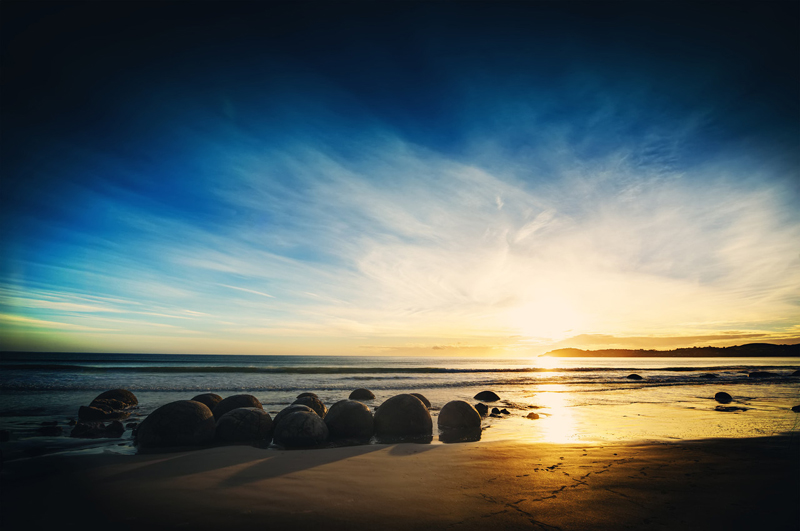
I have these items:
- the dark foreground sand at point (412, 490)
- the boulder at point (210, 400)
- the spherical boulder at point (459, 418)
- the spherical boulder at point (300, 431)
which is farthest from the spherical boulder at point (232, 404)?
the spherical boulder at point (459, 418)

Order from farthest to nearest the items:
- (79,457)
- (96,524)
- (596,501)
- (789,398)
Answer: (789,398), (79,457), (596,501), (96,524)

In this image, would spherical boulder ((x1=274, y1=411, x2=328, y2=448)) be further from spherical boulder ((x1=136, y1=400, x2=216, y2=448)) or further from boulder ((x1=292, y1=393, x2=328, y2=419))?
boulder ((x1=292, y1=393, x2=328, y2=419))

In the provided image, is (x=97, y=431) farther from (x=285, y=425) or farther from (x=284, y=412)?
(x=285, y=425)

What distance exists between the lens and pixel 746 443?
29.6 feet

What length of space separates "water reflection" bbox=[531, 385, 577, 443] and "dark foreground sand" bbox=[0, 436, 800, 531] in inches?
80.2

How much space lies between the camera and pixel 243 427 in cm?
971

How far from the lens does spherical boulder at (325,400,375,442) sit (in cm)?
1038

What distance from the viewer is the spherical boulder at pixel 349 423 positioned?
10.4 metres

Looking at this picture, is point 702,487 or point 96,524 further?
point 702,487

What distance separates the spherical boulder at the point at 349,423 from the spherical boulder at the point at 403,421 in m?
0.46

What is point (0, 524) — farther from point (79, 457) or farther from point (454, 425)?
point (454, 425)

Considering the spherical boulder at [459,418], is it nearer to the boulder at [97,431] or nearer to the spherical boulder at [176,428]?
the spherical boulder at [176,428]

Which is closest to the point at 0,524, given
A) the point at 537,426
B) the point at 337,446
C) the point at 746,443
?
the point at 337,446

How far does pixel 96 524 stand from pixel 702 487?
29.7ft
